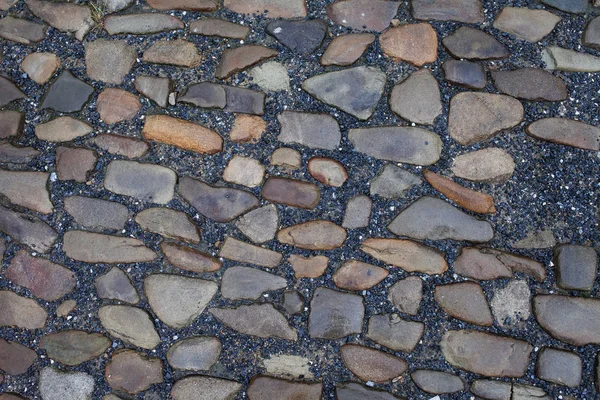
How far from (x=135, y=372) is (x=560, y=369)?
4.51ft

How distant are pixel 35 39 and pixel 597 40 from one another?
1963 millimetres

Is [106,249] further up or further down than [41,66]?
further down

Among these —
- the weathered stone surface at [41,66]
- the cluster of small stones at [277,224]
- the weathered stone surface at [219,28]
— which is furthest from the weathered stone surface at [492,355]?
the weathered stone surface at [41,66]

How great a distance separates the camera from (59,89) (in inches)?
80.0

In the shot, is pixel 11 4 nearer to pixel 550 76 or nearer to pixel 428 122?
pixel 428 122

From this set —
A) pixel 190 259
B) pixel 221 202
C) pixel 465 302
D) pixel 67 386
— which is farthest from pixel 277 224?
pixel 67 386

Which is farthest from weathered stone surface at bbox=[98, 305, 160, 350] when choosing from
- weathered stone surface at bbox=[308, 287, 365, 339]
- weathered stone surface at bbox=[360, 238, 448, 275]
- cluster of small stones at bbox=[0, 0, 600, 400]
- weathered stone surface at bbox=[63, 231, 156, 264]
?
weathered stone surface at bbox=[360, 238, 448, 275]

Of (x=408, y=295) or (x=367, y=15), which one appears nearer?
(x=408, y=295)

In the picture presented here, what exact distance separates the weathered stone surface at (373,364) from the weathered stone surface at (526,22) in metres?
1.18

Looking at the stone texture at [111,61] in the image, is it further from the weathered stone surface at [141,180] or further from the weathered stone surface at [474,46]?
the weathered stone surface at [474,46]

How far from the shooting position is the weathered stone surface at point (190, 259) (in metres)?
1.93

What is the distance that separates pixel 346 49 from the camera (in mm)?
1997

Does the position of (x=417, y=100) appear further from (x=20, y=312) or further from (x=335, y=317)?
(x=20, y=312)

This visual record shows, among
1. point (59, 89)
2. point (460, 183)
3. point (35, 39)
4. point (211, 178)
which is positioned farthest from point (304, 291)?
point (35, 39)
